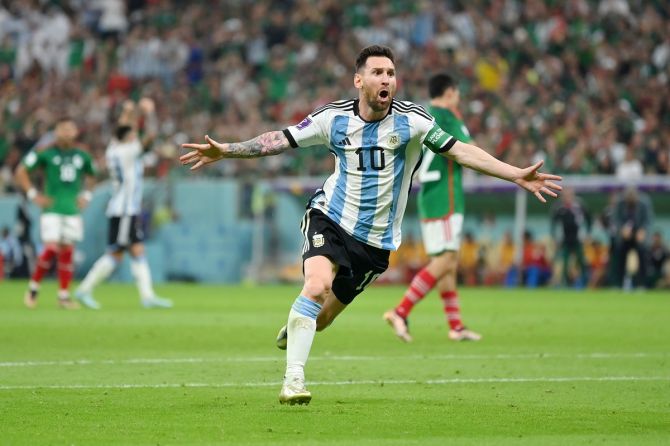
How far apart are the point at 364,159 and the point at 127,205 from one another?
36.2ft

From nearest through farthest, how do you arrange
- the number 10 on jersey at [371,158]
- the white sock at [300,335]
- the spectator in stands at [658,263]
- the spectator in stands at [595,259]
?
the white sock at [300,335] → the number 10 on jersey at [371,158] → the spectator in stands at [658,263] → the spectator in stands at [595,259]

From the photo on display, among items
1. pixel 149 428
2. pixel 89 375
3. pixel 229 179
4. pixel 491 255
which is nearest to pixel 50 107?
pixel 229 179

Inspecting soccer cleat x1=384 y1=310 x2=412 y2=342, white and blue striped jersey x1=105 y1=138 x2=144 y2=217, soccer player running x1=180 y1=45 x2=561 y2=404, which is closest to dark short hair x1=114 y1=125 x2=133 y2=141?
white and blue striped jersey x1=105 y1=138 x2=144 y2=217

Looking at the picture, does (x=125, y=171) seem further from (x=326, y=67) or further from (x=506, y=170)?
(x=326, y=67)

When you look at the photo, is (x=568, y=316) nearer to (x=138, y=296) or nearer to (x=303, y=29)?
(x=138, y=296)

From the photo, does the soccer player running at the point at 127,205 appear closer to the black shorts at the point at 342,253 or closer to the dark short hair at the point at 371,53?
the black shorts at the point at 342,253

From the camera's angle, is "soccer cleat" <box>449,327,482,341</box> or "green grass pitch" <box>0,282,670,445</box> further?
"soccer cleat" <box>449,327,482,341</box>

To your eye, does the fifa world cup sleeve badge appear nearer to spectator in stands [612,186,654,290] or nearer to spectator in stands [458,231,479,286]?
spectator in stands [612,186,654,290]

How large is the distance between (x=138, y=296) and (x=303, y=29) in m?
14.5

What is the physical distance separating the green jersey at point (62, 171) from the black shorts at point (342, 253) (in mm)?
10707

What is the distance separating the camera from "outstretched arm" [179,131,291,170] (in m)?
8.62

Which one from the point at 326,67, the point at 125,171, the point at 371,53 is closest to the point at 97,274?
the point at 125,171

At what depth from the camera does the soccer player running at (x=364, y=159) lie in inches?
350

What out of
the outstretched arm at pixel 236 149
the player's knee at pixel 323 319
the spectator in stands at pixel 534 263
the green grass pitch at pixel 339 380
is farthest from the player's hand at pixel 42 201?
the spectator in stands at pixel 534 263
